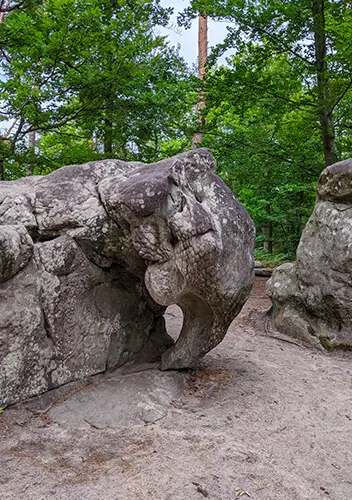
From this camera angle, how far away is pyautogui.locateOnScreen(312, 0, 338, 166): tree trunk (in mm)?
7207

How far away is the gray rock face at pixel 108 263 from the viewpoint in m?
3.12

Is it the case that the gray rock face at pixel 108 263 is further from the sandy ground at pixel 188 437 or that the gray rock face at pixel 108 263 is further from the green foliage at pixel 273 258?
the green foliage at pixel 273 258

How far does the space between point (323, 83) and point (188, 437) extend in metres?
6.53

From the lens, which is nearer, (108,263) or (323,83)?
(108,263)

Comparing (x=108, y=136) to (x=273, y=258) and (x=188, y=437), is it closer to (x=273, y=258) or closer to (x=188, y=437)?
(x=188, y=437)

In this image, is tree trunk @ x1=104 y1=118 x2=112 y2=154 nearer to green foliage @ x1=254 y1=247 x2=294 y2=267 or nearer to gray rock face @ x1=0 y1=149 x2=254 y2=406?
gray rock face @ x1=0 y1=149 x2=254 y2=406

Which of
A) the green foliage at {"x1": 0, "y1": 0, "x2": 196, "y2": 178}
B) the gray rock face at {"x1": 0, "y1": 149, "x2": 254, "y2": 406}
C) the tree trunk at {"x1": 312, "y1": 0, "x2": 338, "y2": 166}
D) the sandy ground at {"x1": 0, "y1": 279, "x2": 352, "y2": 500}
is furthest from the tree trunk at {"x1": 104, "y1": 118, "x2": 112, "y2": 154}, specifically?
the sandy ground at {"x1": 0, "y1": 279, "x2": 352, "y2": 500}

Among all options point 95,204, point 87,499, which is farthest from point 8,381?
point 95,204

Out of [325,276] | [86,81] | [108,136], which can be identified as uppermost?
[86,81]

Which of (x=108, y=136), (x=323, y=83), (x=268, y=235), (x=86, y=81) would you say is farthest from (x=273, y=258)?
(x=86, y=81)

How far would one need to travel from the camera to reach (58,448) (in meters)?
2.67

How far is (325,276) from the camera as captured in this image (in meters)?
5.39

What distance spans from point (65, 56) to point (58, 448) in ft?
17.2

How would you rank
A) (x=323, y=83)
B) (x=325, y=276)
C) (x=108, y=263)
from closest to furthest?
(x=108, y=263)
(x=325, y=276)
(x=323, y=83)
